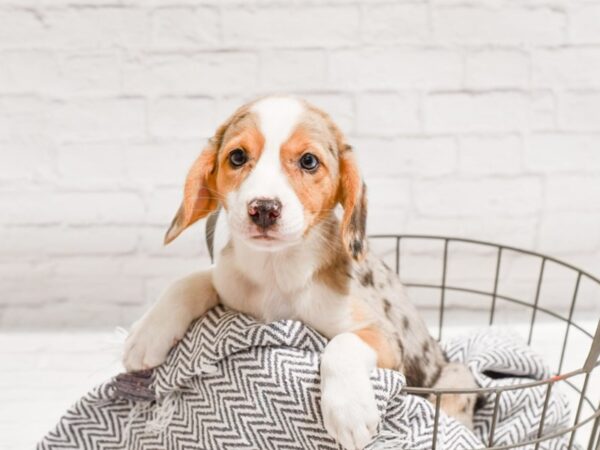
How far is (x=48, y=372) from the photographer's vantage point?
206cm

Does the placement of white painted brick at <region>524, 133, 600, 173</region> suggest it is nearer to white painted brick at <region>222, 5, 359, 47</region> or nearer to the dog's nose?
white painted brick at <region>222, 5, 359, 47</region>

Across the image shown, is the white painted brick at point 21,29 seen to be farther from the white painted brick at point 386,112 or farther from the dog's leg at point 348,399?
the dog's leg at point 348,399

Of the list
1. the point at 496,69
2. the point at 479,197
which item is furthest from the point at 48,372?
the point at 496,69

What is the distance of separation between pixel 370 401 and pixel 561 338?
1338mm

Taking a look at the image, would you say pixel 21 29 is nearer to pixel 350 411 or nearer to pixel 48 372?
pixel 48 372

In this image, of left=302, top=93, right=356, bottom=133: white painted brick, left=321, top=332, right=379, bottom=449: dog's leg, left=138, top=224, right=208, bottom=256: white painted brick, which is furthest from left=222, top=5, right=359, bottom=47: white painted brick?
left=321, top=332, right=379, bottom=449: dog's leg

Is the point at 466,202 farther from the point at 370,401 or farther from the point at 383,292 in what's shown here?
the point at 370,401

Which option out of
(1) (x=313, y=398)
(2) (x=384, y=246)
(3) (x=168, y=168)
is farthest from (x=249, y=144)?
(2) (x=384, y=246)

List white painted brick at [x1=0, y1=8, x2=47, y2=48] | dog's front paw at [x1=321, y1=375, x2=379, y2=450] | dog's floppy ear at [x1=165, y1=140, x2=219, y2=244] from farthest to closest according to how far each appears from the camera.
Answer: white painted brick at [x1=0, y1=8, x2=47, y2=48]
dog's floppy ear at [x1=165, y1=140, x2=219, y2=244]
dog's front paw at [x1=321, y1=375, x2=379, y2=450]

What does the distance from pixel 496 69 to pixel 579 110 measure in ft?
0.91

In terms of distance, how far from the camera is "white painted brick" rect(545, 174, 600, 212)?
2.42 m

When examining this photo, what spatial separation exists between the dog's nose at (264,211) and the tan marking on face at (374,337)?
25 centimetres

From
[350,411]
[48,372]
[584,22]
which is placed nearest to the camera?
[350,411]

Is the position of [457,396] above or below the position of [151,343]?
below
